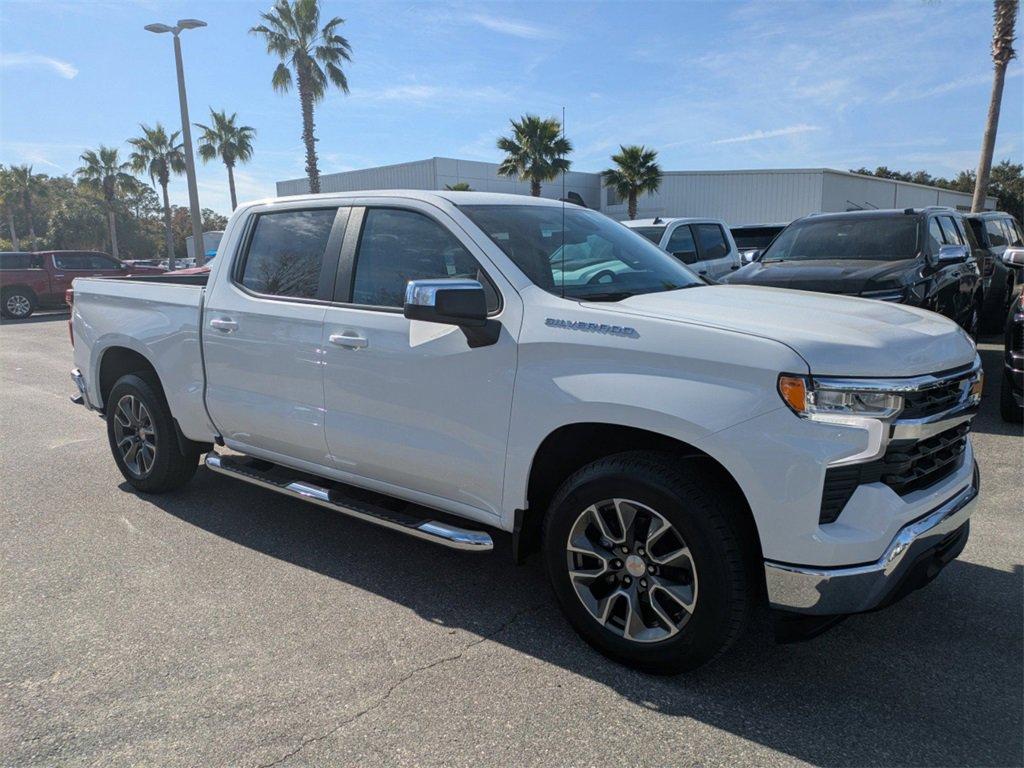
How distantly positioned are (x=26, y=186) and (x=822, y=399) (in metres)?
79.8

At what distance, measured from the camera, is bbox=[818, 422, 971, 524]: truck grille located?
2375 mm

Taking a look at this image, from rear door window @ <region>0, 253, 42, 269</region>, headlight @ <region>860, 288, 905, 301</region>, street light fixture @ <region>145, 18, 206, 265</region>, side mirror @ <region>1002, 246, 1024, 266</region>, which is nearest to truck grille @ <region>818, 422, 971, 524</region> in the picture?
headlight @ <region>860, 288, 905, 301</region>

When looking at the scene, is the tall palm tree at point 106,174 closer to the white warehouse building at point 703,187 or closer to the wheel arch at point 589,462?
the white warehouse building at point 703,187

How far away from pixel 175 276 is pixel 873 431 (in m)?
4.78

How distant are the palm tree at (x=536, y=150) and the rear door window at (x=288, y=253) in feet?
88.8

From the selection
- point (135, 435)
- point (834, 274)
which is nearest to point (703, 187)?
point (834, 274)

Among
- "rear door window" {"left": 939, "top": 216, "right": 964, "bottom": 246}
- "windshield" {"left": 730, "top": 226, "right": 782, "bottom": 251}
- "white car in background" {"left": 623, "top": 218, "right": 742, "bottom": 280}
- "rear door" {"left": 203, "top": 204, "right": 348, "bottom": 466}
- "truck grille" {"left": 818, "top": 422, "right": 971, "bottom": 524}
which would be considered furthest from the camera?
"windshield" {"left": 730, "top": 226, "right": 782, "bottom": 251}

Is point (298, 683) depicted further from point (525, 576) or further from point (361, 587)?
point (525, 576)

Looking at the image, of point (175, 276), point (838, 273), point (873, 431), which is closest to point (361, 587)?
point (873, 431)

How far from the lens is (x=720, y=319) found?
8.90ft

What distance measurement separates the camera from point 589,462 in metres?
3.08

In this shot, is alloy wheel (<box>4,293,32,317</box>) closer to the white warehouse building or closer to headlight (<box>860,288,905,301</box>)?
the white warehouse building

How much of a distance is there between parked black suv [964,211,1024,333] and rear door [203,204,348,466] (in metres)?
9.36

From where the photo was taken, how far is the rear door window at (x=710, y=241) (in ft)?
37.8
